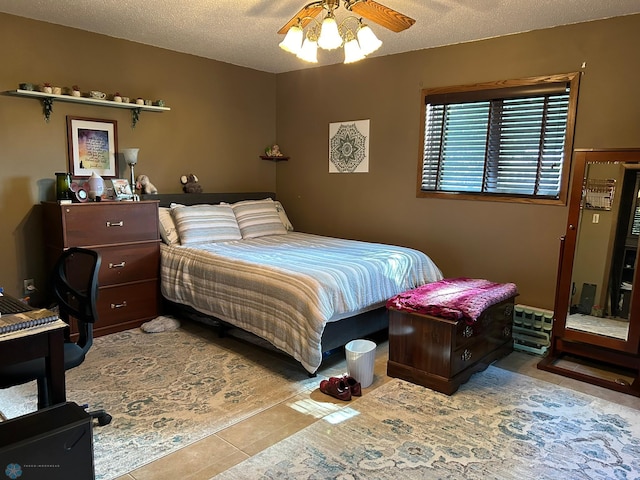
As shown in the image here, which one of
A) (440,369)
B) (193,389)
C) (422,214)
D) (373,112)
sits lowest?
(193,389)

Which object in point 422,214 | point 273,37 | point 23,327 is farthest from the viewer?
point 422,214

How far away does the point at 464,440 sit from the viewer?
228 cm

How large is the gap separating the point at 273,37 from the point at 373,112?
3.91 ft

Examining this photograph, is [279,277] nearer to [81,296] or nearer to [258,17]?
[81,296]

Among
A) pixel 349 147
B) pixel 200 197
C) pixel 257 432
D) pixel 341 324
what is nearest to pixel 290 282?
pixel 341 324

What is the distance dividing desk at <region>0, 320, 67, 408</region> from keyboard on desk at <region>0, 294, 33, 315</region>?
0.57 ft

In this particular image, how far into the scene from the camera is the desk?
5.29 ft

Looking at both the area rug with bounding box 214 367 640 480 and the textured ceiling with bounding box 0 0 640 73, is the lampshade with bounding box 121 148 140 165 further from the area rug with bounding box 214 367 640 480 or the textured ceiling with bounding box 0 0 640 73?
the area rug with bounding box 214 367 640 480

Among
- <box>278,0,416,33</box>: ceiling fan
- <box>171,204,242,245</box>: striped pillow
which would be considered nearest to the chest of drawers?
<box>171,204,242,245</box>: striped pillow

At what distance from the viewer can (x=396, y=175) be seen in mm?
4410

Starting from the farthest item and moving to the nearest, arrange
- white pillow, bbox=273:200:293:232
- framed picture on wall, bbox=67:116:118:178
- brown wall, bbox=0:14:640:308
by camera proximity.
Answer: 1. white pillow, bbox=273:200:293:232
2. framed picture on wall, bbox=67:116:118:178
3. brown wall, bbox=0:14:640:308

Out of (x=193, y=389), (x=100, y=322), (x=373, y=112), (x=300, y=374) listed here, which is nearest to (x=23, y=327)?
(x=193, y=389)

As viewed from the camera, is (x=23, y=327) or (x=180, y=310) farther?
(x=180, y=310)

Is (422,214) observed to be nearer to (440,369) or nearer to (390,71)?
(390,71)
